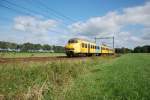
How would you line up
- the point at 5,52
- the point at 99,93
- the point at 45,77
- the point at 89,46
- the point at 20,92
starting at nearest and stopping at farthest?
1. the point at 20,92
2. the point at 99,93
3. the point at 45,77
4. the point at 5,52
5. the point at 89,46

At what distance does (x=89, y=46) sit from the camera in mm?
33469

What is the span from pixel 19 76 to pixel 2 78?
0.92 meters

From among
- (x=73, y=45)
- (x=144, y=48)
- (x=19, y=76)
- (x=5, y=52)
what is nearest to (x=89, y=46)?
(x=73, y=45)

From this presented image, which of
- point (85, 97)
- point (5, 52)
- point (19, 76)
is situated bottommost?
point (85, 97)

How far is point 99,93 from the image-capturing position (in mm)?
7023

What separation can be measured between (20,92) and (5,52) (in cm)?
560

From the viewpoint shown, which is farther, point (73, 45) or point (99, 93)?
→ point (73, 45)

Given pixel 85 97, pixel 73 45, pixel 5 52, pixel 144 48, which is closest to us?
pixel 85 97

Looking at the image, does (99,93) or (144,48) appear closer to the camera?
(99,93)

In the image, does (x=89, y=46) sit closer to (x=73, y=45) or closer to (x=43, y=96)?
(x=73, y=45)

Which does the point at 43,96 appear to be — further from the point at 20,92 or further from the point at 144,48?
the point at 144,48

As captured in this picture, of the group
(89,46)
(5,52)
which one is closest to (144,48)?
(89,46)

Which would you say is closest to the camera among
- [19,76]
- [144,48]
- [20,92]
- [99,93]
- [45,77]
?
[20,92]

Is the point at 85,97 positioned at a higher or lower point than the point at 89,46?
lower
